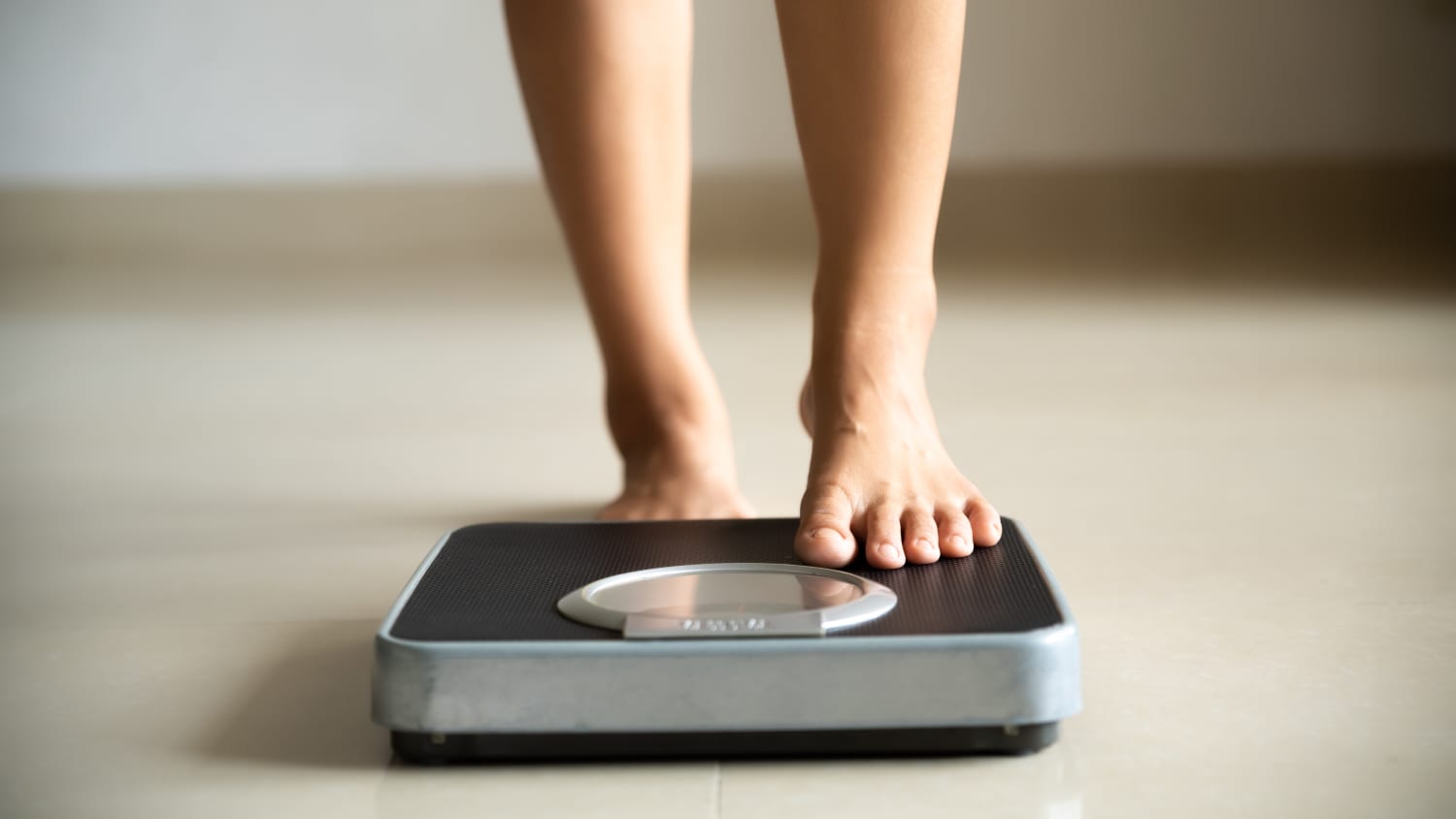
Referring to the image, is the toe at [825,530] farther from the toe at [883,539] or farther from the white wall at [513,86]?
the white wall at [513,86]

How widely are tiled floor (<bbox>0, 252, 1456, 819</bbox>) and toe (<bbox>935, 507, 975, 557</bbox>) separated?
99 mm

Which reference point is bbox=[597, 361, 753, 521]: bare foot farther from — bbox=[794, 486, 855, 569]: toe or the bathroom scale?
the bathroom scale

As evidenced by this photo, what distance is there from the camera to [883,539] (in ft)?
2.68

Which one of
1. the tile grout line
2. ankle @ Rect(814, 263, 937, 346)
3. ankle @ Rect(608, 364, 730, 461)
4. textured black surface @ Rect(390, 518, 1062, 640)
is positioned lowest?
the tile grout line

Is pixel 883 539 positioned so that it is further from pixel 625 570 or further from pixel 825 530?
pixel 625 570

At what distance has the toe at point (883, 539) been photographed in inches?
31.6

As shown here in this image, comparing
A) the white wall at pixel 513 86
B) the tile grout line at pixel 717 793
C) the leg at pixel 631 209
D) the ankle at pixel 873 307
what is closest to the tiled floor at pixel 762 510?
the tile grout line at pixel 717 793

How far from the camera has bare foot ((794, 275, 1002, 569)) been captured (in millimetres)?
822

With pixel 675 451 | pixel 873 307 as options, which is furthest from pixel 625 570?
pixel 675 451

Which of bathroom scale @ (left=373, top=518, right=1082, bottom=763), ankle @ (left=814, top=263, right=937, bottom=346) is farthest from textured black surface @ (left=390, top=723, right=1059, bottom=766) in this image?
ankle @ (left=814, top=263, right=937, bottom=346)

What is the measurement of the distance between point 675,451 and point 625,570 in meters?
0.38

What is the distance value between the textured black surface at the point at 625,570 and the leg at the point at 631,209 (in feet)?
0.82

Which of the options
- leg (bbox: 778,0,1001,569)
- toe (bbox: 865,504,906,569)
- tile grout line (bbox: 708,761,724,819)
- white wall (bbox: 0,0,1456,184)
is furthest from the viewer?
white wall (bbox: 0,0,1456,184)

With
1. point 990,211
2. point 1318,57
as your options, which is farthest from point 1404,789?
point 1318,57
